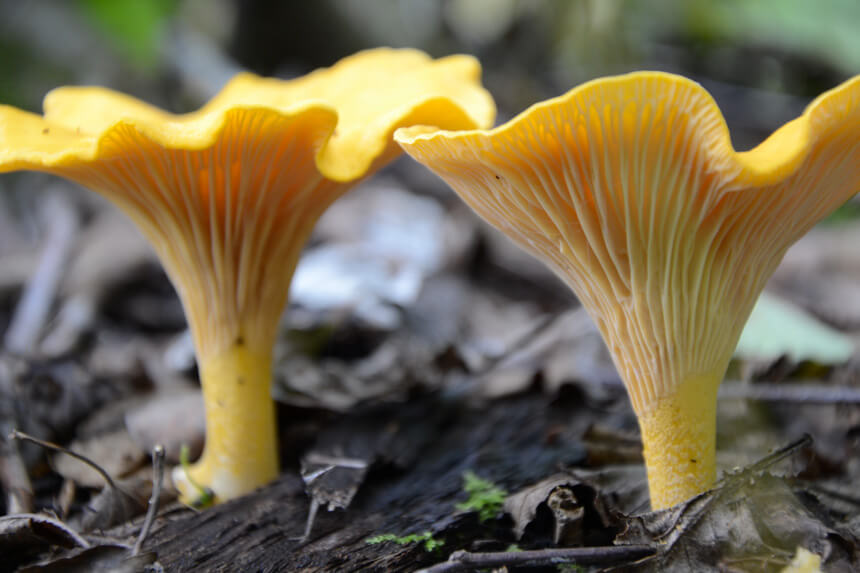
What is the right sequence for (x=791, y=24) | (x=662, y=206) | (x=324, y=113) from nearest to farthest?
1. (x=662, y=206)
2. (x=324, y=113)
3. (x=791, y=24)

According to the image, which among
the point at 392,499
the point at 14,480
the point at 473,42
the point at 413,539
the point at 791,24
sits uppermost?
the point at 473,42

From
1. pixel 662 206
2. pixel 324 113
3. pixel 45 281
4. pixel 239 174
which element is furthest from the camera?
pixel 45 281

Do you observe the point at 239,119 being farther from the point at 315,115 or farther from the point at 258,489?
the point at 258,489

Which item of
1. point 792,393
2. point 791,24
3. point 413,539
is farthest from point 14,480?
point 791,24

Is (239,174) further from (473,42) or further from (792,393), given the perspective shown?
(473,42)

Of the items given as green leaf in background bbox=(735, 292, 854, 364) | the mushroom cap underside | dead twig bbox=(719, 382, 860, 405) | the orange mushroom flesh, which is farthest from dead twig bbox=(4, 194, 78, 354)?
green leaf in background bbox=(735, 292, 854, 364)

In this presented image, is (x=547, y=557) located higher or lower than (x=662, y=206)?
lower

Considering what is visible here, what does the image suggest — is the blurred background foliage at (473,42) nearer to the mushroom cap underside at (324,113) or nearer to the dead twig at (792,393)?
the mushroom cap underside at (324,113)
